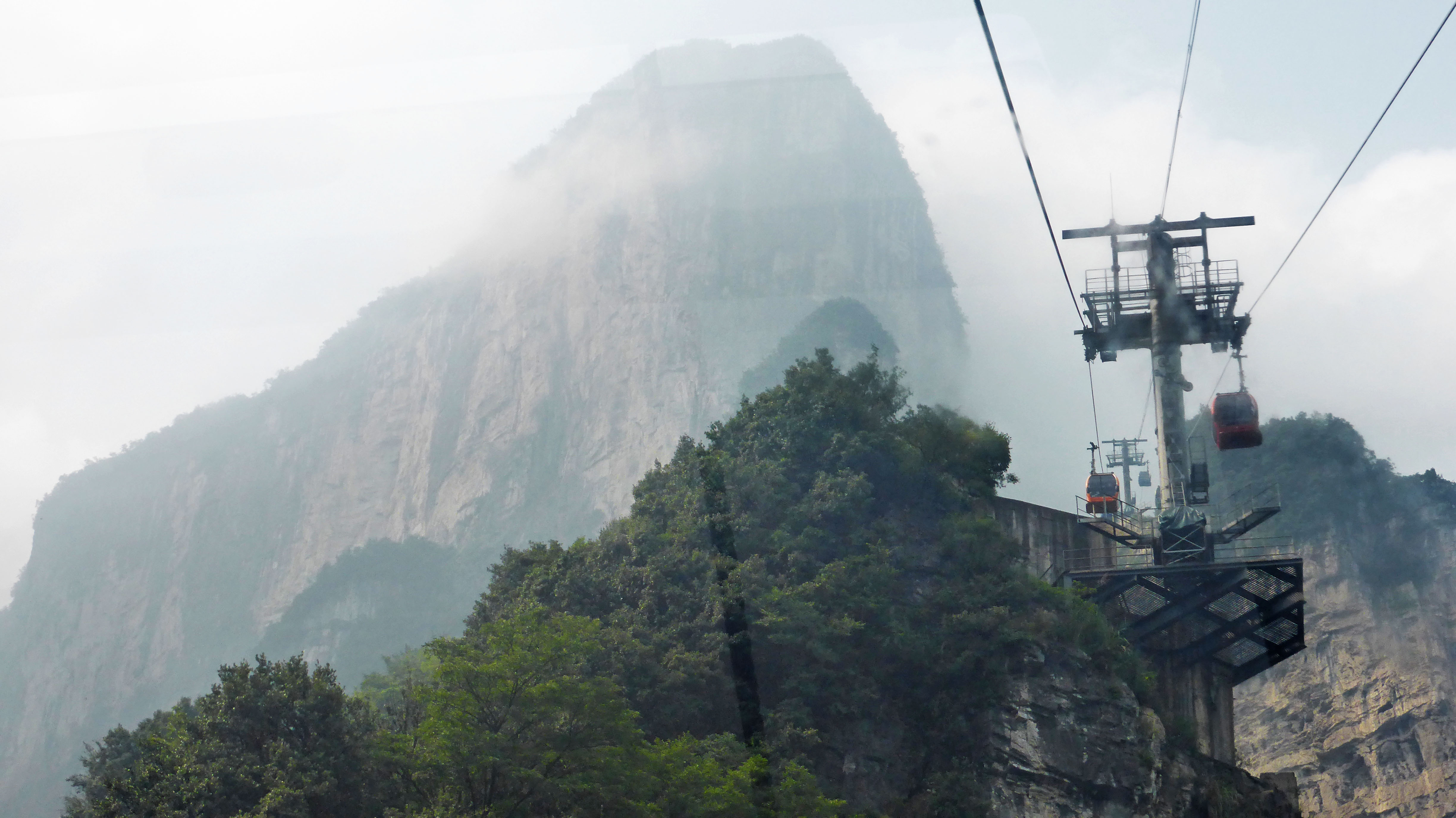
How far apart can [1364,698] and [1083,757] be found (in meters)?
33.4

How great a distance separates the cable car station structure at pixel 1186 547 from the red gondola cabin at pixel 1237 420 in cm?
3

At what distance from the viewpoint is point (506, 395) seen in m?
85.4

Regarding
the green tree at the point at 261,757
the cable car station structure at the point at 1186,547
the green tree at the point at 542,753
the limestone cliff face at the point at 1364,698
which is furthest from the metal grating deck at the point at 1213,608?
the limestone cliff face at the point at 1364,698

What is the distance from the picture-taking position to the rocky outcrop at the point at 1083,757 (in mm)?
25531

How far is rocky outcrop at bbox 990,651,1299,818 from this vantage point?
83.8ft

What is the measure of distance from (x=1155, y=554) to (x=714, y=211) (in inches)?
2522

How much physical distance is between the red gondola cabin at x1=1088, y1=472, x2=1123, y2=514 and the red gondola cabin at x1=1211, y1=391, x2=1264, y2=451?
512 cm

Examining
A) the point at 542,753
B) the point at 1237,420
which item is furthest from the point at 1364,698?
the point at 542,753

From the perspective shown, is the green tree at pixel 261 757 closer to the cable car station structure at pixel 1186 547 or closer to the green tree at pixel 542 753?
the green tree at pixel 542 753

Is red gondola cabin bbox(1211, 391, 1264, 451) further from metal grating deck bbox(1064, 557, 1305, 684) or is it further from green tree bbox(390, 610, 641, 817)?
green tree bbox(390, 610, 641, 817)

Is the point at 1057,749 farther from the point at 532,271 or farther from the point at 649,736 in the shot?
the point at 532,271

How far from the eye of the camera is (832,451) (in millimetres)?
30578

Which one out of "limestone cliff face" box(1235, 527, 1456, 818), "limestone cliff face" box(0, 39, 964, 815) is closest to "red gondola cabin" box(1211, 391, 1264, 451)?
"limestone cliff face" box(1235, 527, 1456, 818)

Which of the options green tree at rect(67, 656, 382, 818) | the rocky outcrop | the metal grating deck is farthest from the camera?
the metal grating deck
